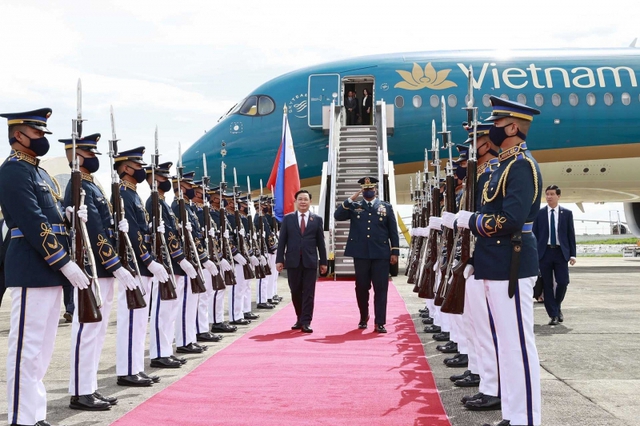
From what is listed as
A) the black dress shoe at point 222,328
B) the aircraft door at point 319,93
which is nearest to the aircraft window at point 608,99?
the aircraft door at point 319,93

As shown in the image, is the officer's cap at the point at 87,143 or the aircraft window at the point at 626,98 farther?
the aircraft window at the point at 626,98

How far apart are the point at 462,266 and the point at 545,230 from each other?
4.27m

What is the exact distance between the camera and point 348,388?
4711 mm

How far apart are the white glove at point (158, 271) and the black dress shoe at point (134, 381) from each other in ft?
2.33

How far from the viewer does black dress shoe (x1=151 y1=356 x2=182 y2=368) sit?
562 centimetres

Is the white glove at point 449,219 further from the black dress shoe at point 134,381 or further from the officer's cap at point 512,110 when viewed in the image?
the black dress shoe at point 134,381

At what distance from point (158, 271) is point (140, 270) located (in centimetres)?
15

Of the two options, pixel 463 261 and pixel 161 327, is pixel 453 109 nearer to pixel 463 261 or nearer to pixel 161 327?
pixel 161 327

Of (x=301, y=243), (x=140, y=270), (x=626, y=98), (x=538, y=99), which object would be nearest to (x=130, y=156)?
(x=140, y=270)

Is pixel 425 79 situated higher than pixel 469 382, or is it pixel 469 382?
pixel 425 79

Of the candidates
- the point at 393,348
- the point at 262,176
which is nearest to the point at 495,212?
the point at 393,348

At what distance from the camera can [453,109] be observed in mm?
16297

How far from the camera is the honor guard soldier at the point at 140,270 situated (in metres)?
5.00

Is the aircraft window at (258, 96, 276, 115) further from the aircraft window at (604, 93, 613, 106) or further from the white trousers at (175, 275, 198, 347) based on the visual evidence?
the white trousers at (175, 275, 198, 347)
